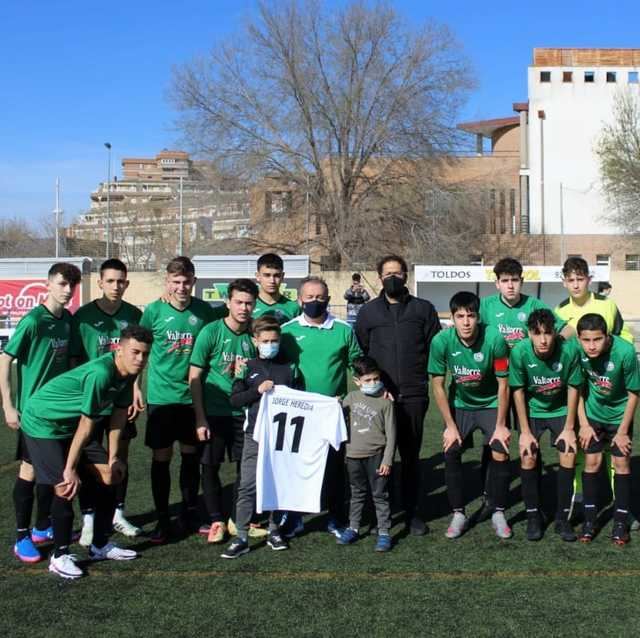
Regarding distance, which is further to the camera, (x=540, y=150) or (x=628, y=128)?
(x=540, y=150)

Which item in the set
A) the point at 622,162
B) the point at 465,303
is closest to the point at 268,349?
the point at 465,303

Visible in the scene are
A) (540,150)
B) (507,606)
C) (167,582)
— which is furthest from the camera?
(540,150)

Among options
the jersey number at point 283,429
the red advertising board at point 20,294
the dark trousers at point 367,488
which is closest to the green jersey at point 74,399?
the jersey number at point 283,429

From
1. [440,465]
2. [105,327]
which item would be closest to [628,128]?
[440,465]

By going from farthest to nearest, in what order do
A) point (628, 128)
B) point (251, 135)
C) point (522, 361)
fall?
point (628, 128), point (251, 135), point (522, 361)

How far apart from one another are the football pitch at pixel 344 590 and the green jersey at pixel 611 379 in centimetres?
87

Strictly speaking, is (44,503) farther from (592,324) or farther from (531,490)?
(592,324)

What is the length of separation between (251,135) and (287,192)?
3121mm

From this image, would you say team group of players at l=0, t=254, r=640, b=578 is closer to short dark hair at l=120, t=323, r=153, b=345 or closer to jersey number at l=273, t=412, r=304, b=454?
jersey number at l=273, t=412, r=304, b=454

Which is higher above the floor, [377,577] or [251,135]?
[251,135]

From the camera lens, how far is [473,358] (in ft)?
18.1

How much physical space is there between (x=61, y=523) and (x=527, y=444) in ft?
10.2

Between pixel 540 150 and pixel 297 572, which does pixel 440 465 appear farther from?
pixel 540 150

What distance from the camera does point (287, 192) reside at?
37281 millimetres
